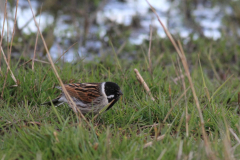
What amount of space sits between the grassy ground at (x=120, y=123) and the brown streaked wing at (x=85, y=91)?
10.4 inches

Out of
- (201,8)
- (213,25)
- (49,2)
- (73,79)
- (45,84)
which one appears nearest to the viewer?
(45,84)

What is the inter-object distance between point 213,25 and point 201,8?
4.51 ft

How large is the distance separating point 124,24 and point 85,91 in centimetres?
603

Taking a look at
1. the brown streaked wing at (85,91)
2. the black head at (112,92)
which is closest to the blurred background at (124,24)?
the brown streaked wing at (85,91)

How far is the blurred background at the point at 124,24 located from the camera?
A: 8.54m

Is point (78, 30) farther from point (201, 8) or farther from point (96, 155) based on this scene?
point (96, 155)

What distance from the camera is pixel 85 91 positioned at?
4.48 metres

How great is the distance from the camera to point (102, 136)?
3.20 meters

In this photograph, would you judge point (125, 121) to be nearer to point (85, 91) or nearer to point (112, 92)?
point (112, 92)

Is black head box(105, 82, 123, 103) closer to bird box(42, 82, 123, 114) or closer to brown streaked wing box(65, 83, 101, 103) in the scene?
bird box(42, 82, 123, 114)

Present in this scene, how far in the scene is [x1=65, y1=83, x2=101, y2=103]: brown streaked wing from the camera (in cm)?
440

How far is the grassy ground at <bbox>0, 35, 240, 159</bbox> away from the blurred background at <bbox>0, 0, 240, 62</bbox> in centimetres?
241

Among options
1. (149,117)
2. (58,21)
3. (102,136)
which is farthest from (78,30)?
(102,136)

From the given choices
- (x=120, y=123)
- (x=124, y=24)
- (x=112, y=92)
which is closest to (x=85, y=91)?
(x=112, y=92)
